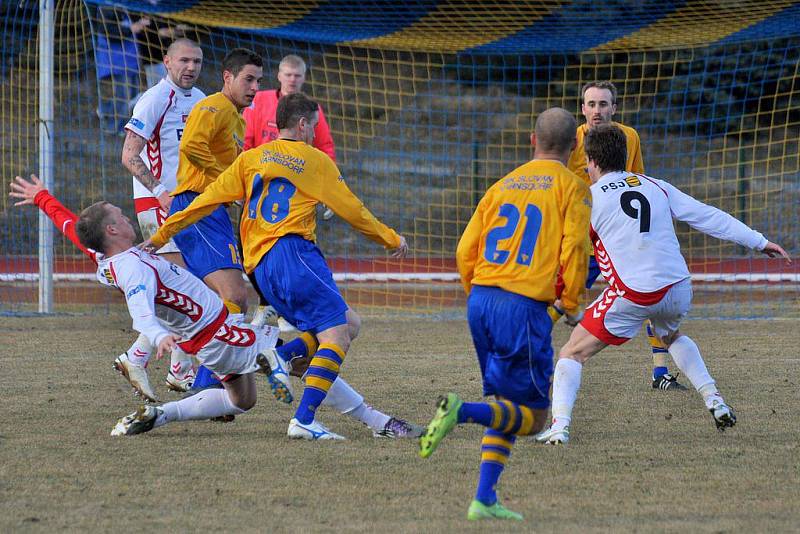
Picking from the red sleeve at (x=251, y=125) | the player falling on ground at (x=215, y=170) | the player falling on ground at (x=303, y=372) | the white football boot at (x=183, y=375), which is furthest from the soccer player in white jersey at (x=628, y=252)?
the red sleeve at (x=251, y=125)

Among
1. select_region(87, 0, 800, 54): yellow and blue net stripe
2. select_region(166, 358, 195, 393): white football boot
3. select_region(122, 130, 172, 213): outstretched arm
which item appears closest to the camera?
select_region(122, 130, 172, 213): outstretched arm

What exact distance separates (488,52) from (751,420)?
7617mm

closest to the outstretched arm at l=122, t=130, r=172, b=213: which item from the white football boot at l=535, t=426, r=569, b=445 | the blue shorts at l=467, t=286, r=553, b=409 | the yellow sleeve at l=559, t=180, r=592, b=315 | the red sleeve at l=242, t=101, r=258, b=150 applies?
the red sleeve at l=242, t=101, r=258, b=150

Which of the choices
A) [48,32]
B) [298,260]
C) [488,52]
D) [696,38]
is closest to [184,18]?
[48,32]

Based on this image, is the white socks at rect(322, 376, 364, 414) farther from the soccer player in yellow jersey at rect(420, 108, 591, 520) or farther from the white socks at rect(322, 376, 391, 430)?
the soccer player in yellow jersey at rect(420, 108, 591, 520)

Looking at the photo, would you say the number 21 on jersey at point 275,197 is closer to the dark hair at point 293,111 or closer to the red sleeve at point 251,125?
the dark hair at point 293,111

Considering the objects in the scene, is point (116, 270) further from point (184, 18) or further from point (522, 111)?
point (522, 111)

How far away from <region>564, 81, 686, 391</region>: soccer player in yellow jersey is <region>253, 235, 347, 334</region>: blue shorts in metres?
1.89

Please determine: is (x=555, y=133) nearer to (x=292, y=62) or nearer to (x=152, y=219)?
(x=152, y=219)

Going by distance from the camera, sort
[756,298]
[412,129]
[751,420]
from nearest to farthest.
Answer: [751,420] → [756,298] → [412,129]

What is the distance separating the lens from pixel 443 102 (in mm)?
21891

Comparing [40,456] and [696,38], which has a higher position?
[696,38]

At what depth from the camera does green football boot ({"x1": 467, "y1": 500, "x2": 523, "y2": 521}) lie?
3.92 meters

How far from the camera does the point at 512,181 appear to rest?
14.1 feet
